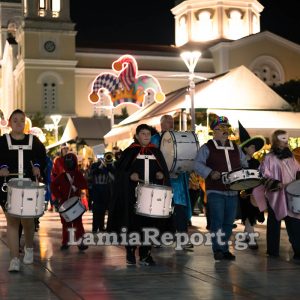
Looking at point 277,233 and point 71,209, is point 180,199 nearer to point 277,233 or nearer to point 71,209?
point 277,233

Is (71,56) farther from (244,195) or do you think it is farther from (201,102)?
(244,195)

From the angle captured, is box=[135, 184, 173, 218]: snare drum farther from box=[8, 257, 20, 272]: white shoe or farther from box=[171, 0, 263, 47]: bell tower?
box=[171, 0, 263, 47]: bell tower

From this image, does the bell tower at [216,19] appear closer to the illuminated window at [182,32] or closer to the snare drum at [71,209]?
the illuminated window at [182,32]

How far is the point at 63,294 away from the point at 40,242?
16.7 feet

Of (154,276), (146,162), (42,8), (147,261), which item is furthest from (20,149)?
(42,8)

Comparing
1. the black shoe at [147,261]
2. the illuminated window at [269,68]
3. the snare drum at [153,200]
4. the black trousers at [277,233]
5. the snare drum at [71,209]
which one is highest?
the illuminated window at [269,68]

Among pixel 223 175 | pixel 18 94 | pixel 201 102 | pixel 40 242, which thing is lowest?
pixel 40 242

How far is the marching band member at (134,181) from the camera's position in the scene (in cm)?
940

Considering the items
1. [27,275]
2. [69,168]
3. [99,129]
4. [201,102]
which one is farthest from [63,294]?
[99,129]

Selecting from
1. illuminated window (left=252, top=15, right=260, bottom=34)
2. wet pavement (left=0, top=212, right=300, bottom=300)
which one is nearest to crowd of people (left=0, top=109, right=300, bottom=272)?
wet pavement (left=0, top=212, right=300, bottom=300)

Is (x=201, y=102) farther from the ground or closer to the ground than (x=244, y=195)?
farther from the ground

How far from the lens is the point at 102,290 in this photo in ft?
24.6

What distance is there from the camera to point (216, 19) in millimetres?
68812

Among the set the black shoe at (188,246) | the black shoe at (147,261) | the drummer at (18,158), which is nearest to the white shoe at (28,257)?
the drummer at (18,158)
